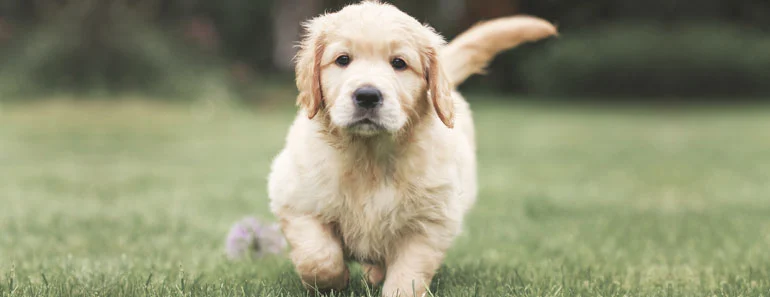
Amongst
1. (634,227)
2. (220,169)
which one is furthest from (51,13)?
(634,227)

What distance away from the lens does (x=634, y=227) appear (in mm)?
5605

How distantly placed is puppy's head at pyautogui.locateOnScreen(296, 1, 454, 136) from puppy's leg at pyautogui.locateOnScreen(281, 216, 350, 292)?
0.46 m

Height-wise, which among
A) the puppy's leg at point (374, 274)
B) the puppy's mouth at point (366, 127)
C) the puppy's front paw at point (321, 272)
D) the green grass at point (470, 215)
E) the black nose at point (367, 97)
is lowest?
the green grass at point (470, 215)

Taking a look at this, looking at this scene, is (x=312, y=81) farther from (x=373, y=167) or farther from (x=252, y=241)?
(x=252, y=241)

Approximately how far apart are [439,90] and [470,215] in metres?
3.15

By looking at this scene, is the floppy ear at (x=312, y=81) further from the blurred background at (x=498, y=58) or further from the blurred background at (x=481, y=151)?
the blurred background at (x=498, y=58)

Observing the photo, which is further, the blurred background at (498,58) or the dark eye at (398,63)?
the blurred background at (498,58)

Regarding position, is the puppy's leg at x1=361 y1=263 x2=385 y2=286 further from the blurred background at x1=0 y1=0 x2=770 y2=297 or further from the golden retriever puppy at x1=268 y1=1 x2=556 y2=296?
the golden retriever puppy at x1=268 y1=1 x2=556 y2=296

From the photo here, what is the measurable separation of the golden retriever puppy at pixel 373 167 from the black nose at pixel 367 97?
0.39ft

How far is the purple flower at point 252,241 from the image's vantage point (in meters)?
4.23

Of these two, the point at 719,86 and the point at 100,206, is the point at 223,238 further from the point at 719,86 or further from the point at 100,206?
the point at 719,86

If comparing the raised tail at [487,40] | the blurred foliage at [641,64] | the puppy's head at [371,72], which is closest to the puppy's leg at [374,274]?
the puppy's head at [371,72]

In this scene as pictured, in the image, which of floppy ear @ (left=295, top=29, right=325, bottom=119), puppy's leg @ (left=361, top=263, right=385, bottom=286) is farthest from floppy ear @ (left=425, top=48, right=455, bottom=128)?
puppy's leg @ (left=361, top=263, right=385, bottom=286)

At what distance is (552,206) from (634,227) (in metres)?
0.95
